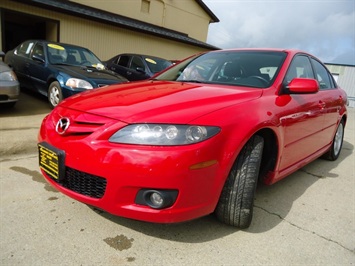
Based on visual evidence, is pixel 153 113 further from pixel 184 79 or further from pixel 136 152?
pixel 184 79

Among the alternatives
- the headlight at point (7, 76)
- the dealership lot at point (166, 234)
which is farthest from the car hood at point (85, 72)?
the dealership lot at point (166, 234)

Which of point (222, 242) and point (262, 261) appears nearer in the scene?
point (262, 261)

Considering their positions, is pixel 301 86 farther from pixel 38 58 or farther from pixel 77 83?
pixel 38 58

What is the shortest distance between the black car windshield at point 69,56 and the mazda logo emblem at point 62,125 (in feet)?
13.8

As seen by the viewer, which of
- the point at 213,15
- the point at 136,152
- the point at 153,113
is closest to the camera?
the point at 136,152

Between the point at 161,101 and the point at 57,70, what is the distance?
408cm

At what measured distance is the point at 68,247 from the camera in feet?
6.18

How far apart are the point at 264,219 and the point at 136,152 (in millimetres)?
1342

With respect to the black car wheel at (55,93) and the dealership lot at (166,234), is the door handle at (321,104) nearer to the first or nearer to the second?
the dealership lot at (166,234)

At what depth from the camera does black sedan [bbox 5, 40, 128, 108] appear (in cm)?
516

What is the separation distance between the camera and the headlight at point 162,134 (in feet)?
5.74

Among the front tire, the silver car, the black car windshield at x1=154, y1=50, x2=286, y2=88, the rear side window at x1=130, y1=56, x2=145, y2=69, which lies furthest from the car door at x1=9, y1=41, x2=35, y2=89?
the front tire

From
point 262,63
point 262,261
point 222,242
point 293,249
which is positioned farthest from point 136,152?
point 262,63

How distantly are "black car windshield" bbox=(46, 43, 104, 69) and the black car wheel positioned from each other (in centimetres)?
66
